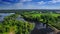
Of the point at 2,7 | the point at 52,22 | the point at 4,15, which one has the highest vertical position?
the point at 2,7

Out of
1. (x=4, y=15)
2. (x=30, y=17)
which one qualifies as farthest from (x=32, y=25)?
(x=4, y=15)

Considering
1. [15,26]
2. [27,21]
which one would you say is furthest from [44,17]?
[15,26]

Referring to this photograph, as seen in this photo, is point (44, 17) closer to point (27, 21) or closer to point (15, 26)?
point (27, 21)

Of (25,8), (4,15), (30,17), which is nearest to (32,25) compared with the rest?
(30,17)

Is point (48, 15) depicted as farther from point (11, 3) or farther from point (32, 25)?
point (11, 3)

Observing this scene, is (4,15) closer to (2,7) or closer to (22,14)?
(2,7)

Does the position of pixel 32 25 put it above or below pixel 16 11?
below
